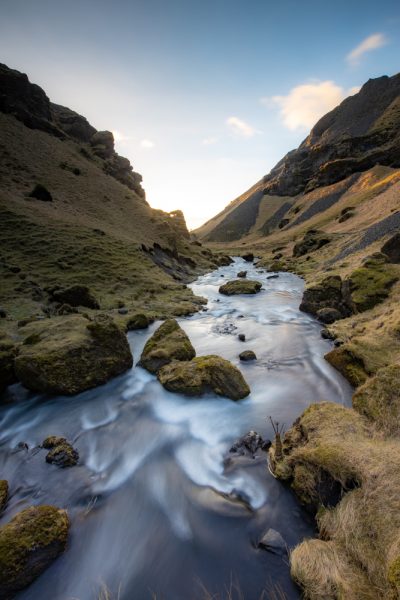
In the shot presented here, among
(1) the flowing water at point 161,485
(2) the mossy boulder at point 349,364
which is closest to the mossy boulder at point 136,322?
(1) the flowing water at point 161,485

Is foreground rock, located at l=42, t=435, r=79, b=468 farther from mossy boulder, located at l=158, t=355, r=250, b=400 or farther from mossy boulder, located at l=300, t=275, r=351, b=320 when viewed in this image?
mossy boulder, located at l=300, t=275, r=351, b=320

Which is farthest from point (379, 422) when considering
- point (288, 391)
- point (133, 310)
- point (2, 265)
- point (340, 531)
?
point (2, 265)

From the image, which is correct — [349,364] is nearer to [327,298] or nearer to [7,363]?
[327,298]

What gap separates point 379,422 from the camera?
5.96m

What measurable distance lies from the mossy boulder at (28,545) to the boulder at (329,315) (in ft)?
50.6

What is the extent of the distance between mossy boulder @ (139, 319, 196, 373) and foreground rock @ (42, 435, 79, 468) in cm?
431

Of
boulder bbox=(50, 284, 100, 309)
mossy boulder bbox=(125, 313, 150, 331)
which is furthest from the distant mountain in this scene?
boulder bbox=(50, 284, 100, 309)

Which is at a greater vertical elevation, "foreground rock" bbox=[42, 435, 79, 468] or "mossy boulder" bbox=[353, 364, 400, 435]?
"mossy boulder" bbox=[353, 364, 400, 435]

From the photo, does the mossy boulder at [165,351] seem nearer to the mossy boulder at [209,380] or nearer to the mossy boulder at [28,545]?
the mossy boulder at [209,380]

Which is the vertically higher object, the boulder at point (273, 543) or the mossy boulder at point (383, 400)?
the mossy boulder at point (383, 400)

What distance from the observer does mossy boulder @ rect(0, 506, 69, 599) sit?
436 centimetres

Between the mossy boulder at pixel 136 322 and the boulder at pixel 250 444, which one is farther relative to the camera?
the mossy boulder at pixel 136 322

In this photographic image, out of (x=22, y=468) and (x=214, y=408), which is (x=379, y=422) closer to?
(x=214, y=408)

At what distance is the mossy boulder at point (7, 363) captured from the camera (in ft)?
33.2
